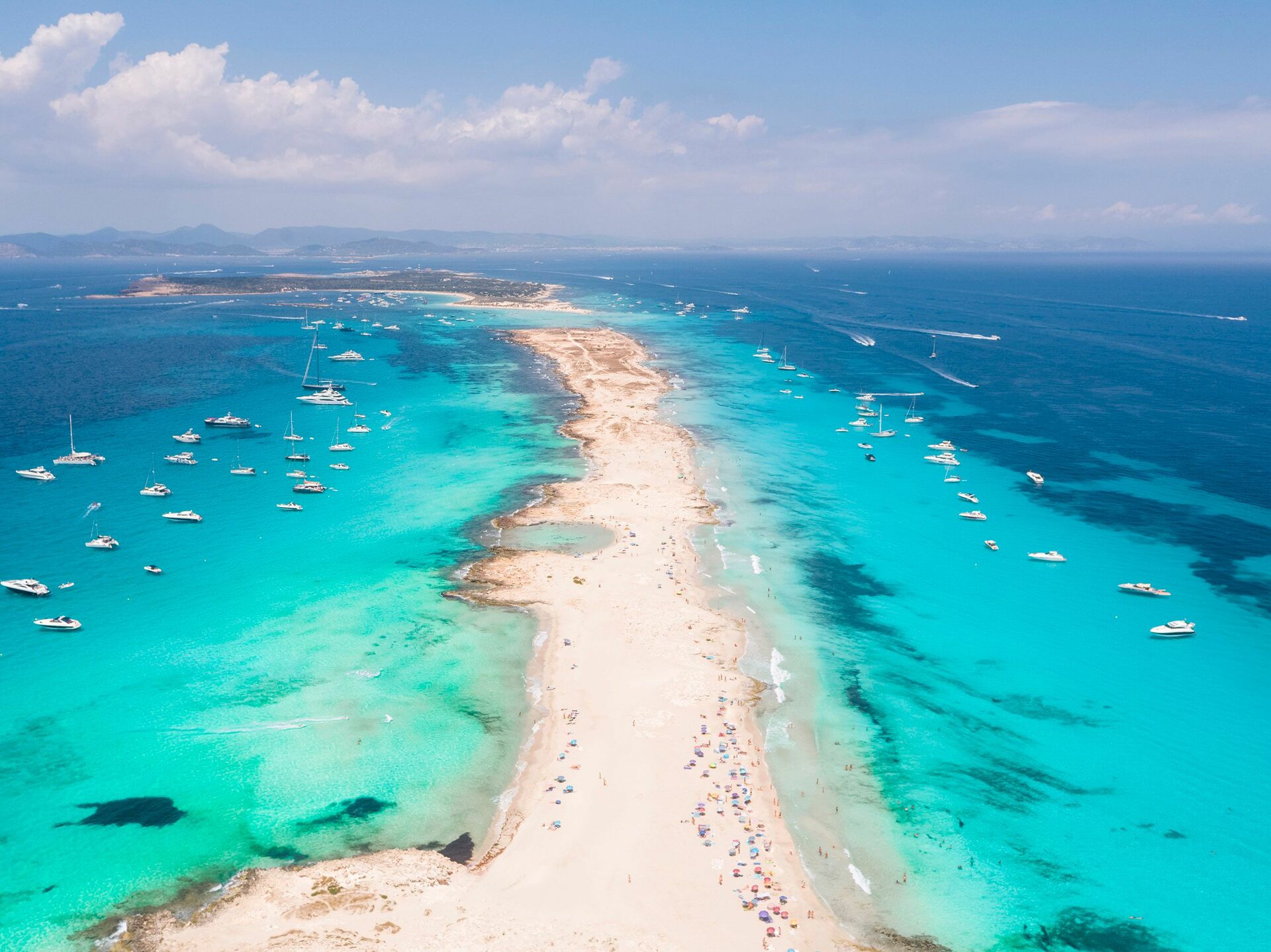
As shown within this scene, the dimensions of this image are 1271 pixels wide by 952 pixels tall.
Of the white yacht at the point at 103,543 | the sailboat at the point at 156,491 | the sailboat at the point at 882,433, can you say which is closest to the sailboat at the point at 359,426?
the sailboat at the point at 156,491

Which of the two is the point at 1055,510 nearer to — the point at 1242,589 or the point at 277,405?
the point at 1242,589

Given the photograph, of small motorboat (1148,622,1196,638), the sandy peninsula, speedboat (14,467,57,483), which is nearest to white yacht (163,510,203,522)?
speedboat (14,467,57,483)

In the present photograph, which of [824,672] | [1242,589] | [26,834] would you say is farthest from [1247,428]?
[26,834]

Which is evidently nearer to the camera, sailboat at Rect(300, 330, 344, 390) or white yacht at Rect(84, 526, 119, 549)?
white yacht at Rect(84, 526, 119, 549)

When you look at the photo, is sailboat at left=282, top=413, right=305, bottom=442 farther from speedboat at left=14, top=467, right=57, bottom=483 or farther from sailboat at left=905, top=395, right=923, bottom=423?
sailboat at left=905, top=395, right=923, bottom=423

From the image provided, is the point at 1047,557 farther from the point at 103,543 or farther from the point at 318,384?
the point at 318,384

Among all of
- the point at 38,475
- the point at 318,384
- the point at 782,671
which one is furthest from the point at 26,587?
the point at 318,384
